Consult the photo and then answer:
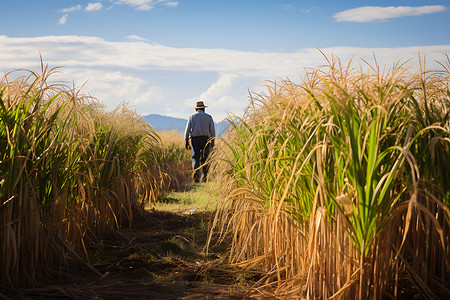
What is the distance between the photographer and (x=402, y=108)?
8.71ft

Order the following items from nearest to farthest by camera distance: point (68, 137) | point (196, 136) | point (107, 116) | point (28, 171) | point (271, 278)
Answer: point (28, 171), point (271, 278), point (68, 137), point (107, 116), point (196, 136)

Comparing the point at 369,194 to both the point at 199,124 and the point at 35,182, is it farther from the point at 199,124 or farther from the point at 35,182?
the point at 199,124

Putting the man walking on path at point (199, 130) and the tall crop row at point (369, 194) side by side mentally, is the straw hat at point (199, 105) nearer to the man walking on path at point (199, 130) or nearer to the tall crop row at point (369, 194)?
the man walking on path at point (199, 130)

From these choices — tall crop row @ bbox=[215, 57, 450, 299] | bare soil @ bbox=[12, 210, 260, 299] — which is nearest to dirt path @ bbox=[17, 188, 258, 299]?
bare soil @ bbox=[12, 210, 260, 299]

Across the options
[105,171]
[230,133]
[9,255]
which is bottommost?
[9,255]

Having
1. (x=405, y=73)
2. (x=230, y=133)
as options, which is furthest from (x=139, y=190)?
(x=405, y=73)

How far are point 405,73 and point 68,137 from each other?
239cm

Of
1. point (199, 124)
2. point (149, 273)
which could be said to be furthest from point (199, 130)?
point (149, 273)

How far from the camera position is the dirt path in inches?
113

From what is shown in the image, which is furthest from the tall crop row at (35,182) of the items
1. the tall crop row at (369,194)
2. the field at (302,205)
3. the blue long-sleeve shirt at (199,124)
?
the blue long-sleeve shirt at (199,124)

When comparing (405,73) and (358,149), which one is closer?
(358,149)

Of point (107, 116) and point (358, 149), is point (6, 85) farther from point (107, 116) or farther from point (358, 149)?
point (358, 149)

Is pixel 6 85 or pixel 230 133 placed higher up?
pixel 6 85

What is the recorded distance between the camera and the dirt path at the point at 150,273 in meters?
2.86
